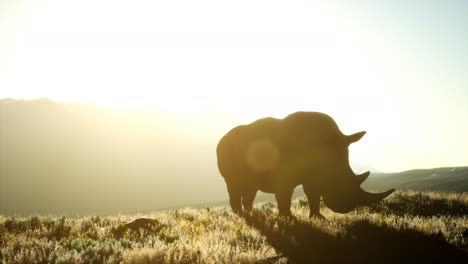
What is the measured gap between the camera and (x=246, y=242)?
9172 millimetres

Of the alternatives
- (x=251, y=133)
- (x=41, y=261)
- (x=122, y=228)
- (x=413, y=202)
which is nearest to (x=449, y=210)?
(x=413, y=202)

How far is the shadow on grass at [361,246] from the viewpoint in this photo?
8125 millimetres

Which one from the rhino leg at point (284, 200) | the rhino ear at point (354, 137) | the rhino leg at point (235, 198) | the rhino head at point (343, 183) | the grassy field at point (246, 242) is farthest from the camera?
the rhino leg at point (235, 198)

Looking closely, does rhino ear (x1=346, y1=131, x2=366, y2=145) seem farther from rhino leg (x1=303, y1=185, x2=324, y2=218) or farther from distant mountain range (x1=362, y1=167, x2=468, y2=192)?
distant mountain range (x1=362, y1=167, x2=468, y2=192)

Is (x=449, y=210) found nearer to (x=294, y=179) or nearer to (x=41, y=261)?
(x=294, y=179)

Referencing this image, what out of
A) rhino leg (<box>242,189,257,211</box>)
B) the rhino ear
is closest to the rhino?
the rhino ear

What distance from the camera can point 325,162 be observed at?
11.8 metres

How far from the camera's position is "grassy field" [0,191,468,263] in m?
7.49

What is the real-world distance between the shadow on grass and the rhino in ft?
3.71

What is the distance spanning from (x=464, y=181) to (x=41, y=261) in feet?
218

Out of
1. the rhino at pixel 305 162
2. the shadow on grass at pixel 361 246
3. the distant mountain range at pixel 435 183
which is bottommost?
the distant mountain range at pixel 435 183

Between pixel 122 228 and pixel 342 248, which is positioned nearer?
pixel 342 248

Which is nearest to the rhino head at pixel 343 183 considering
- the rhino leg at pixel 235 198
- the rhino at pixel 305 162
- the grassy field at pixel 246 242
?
the rhino at pixel 305 162

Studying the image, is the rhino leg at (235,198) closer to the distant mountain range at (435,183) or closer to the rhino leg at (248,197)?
the rhino leg at (248,197)
